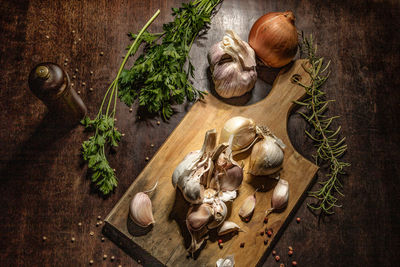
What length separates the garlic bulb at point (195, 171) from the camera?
1381mm

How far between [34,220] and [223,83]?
0.98 meters

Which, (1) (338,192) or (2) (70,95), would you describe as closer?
(2) (70,95)

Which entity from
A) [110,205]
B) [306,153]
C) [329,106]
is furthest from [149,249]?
[329,106]

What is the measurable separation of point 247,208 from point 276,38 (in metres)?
0.72

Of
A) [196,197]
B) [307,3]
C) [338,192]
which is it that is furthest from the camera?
[307,3]

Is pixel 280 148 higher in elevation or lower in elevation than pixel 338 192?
higher

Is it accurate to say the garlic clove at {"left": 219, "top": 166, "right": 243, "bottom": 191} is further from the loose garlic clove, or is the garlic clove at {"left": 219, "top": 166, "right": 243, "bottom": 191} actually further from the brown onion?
A: the brown onion

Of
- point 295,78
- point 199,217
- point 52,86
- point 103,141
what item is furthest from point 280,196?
point 52,86

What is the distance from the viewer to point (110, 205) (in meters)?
1.57

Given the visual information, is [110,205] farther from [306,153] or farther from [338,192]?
[338,192]

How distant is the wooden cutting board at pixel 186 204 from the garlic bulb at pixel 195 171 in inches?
3.7

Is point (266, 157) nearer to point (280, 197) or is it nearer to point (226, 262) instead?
point (280, 197)

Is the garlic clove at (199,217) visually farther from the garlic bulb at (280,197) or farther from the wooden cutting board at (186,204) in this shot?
the garlic bulb at (280,197)

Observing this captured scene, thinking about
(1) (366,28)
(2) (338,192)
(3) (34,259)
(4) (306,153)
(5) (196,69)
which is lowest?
(3) (34,259)
